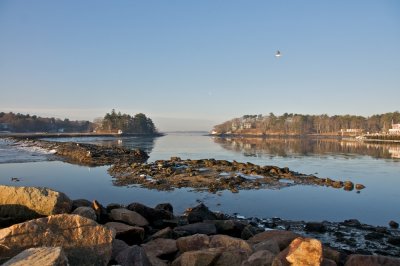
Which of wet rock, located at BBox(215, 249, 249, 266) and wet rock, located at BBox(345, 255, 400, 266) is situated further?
wet rock, located at BBox(345, 255, 400, 266)

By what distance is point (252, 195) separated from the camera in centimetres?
2127

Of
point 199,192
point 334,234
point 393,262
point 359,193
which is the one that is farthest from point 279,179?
point 393,262

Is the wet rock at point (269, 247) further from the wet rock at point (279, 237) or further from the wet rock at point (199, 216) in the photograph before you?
the wet rock at point (199, 216)

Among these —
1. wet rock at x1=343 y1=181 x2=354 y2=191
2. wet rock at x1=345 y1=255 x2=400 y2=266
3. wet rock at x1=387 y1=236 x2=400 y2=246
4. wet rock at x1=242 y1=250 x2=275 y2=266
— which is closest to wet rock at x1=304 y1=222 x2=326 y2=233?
wet rock at x1=387 y1=236 x2=400 y2=246

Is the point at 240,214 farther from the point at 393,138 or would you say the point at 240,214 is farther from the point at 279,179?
the point at 393,138

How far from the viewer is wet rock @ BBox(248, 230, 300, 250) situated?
8742 millimetres

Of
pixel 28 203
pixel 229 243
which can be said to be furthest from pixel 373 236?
pixel 28 203

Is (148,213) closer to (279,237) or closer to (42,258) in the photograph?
(279,237)

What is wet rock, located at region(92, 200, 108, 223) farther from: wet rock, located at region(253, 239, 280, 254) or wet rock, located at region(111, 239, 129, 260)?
wet rock, located at region(253, 239, 280, 254)

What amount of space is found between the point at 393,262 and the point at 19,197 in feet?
28.2

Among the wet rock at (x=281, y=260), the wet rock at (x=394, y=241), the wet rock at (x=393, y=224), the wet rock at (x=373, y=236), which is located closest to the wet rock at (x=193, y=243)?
the wet rock at (x=281, y=260)

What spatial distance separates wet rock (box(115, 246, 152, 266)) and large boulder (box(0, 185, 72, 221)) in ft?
8.36

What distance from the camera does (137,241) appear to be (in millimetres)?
9172

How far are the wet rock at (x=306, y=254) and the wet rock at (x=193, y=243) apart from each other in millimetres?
2129
